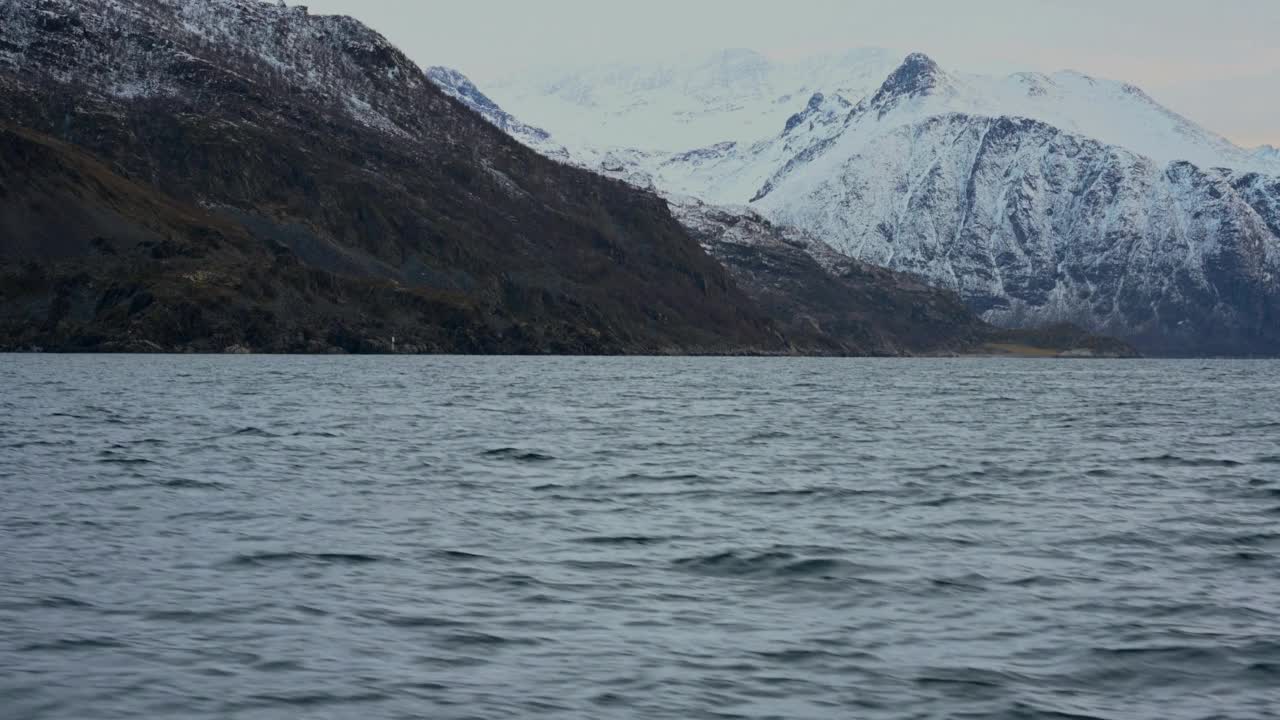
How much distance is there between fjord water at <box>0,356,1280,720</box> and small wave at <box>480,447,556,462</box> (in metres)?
0.33

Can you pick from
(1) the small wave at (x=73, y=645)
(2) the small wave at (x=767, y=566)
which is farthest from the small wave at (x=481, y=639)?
(2) the small wave at (x=767, y=566)

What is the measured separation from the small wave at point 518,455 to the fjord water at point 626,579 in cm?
33

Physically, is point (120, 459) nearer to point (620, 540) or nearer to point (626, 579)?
point (620, 540)

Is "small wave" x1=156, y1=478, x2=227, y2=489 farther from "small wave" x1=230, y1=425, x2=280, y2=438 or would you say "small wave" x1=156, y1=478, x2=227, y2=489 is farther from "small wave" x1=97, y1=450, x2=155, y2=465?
"small wave" x1=230, y1=425, x2=280, y2=438

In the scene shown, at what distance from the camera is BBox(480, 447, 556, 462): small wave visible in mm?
58719

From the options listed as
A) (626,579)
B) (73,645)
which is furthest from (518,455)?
(73,645)

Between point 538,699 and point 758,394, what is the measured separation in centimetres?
11953

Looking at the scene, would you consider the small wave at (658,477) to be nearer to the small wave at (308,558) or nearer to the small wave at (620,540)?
the small wave at (620,540)

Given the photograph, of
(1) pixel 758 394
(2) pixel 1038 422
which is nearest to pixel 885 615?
(2) pixel 1038 422

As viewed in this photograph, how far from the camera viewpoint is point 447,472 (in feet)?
170

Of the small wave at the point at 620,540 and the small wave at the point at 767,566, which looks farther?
the small wave at the point at 620,540

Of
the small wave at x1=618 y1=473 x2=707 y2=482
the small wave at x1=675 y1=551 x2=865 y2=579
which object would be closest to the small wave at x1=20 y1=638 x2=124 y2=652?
the small wave at x1=675 y1=551 x2=865 y2=579

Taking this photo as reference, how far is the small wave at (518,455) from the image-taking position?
58.7 m

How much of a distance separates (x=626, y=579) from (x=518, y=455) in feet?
101
